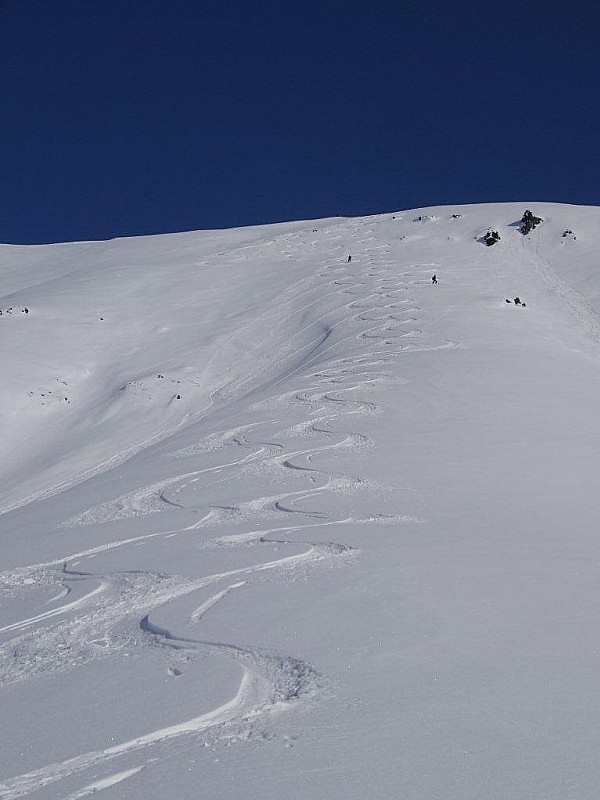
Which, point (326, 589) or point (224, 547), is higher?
point (224, 547)

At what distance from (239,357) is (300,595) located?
13.9m

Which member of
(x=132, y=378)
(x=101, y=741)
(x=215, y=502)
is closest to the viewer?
(x=101, y=741)

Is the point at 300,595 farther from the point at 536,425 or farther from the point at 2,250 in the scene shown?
the point at 2,250

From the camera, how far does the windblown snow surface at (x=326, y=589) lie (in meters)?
2.03

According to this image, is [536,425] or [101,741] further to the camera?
[536,425]

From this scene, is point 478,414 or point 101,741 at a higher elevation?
point 478,414

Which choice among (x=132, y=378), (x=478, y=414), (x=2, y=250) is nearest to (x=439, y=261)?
(x=132, y=378)

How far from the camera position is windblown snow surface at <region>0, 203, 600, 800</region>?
2031 mm

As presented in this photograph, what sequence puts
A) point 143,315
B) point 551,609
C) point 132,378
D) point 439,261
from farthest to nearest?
point 439,261 → point 143,315 → point 132,378 → point 551,609

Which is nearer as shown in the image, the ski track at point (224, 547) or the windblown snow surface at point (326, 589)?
the windblown snow surface at point (326, 589)

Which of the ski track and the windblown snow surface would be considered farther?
the ski track

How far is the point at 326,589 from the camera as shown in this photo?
345cm

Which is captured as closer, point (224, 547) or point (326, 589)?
point (326, 589)

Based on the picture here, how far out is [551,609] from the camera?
9.95 ft
